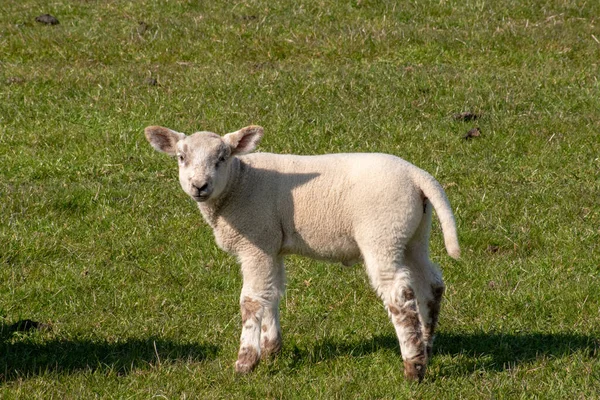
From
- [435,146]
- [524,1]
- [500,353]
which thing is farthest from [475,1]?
[500,353]

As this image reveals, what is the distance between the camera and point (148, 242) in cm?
960

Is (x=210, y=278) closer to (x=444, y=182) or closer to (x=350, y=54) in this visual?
(x=444, y=182)

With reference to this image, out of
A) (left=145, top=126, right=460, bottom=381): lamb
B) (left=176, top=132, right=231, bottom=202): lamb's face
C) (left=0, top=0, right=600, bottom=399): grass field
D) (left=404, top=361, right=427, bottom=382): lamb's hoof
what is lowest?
(left=0, top=0, right=600, bottom=399): grass field

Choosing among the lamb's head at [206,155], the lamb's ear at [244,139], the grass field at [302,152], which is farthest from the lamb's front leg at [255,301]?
the lamb's ear at [244,139]

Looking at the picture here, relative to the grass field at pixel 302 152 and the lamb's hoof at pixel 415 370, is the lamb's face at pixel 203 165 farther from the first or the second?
the lamb's hoof at pixel 415 370

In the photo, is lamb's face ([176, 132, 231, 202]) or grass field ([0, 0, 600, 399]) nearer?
lamb's face ([176, 132, 231, 202])

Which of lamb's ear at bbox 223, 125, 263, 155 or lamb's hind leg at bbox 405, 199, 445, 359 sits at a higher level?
lamb's ear at bbox 223, 125, 263, 155

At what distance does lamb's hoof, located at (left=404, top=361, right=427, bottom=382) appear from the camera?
682cm

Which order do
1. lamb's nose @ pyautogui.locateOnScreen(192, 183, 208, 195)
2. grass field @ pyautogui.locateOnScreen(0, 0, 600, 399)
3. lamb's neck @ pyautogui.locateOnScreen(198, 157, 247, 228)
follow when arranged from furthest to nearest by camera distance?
lamb's neck @ pyautogui.locateOnScreen(198, 157, 247, 228), grass field @ pyautogui.locateOnScreen(0, 0, 600, 399), lamb's nose @ pyautogui.locateOnScreen(192, 183, 208, 195)

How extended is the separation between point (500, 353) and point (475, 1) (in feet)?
34.1

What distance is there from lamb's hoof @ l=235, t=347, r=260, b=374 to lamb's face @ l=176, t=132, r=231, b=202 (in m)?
1.12

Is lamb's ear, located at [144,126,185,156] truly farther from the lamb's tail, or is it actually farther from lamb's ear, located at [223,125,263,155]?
the lamb's tail

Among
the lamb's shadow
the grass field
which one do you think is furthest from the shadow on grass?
the lamb's shadow

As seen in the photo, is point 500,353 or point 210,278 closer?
point 500,353
